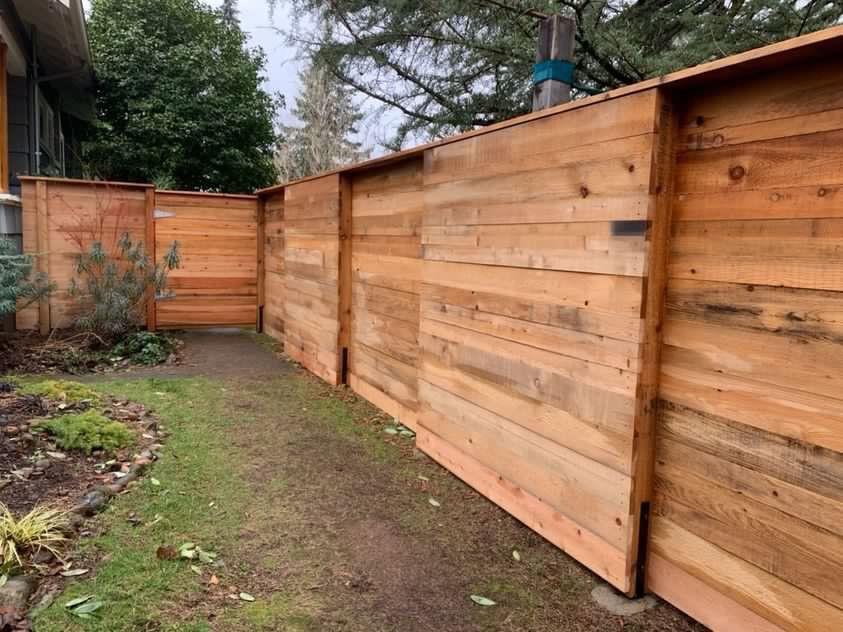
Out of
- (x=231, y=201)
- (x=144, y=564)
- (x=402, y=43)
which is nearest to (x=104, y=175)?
(x=231, y=201)

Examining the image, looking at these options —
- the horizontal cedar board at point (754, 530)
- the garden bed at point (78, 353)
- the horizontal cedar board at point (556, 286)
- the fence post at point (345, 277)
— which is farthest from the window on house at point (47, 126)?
the horizontal cedar board at point (754, 530)

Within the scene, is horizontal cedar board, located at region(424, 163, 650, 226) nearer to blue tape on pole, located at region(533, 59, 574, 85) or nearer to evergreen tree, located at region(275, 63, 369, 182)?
blue tape on pole, located at region(533, 59, 574, 85)

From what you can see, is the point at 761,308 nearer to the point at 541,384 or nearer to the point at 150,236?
the point at 541,384

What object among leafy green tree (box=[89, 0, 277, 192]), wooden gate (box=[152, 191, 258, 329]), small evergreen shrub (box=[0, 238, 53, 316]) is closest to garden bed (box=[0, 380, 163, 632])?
small evergreen shrub (box=[0, 238, 53, 316])

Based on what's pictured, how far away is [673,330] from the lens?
2234mm

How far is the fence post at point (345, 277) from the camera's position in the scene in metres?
5.37

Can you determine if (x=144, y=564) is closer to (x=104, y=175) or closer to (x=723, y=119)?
(x=723, y=119)

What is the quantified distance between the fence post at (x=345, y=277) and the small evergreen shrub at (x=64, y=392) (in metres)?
1.99

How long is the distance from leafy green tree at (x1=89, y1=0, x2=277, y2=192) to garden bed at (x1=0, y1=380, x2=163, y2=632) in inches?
418

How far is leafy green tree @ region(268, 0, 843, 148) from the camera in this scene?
5375 millimetres

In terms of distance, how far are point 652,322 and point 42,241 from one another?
709 centimetres

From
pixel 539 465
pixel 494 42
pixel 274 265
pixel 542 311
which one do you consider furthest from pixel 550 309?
pixel 274 265

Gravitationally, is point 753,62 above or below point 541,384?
→ above

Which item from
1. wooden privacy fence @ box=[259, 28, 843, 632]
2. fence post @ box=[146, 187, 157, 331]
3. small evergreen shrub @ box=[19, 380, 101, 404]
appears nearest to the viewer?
wooden privacy fence @ box=[259, 28, 843, 632]
